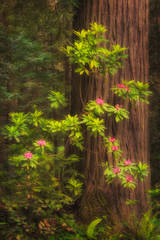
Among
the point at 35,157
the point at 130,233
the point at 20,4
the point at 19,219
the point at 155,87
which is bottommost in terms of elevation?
the point at 130,233

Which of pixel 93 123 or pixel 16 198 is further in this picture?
pixel 16 198

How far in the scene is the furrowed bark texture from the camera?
169 inches

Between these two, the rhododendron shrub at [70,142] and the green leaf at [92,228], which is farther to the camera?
the green leaf at [92,228]

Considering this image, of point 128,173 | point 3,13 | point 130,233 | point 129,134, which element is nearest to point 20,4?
point 3,13

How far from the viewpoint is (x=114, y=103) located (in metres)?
4.30

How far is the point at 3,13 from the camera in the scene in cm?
852

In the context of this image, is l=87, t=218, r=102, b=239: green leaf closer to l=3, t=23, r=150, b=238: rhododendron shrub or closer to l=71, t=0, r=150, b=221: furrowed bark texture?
l=71, t=0, r=150, b=221: furrowed bark texture

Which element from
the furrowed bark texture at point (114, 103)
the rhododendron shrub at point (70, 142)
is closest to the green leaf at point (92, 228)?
the furrowed bark texture at point (114, 103)

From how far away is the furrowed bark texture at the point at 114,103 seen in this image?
4289mm

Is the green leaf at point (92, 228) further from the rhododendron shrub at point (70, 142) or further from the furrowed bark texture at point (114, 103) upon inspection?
the rhododendron shrub at point (70, 142)

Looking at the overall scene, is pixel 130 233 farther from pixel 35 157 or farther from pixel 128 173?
pixel 35 157

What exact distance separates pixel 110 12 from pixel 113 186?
2.74 metres

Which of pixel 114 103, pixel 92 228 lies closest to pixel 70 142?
pixel 114 103

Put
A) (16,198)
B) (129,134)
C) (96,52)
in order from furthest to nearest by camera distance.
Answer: (129,134)
(16,198)
(96,52)
